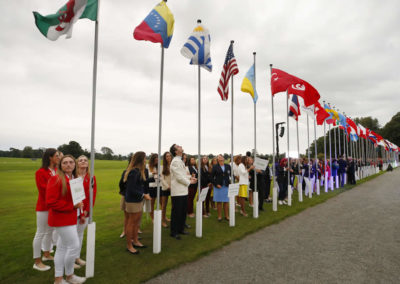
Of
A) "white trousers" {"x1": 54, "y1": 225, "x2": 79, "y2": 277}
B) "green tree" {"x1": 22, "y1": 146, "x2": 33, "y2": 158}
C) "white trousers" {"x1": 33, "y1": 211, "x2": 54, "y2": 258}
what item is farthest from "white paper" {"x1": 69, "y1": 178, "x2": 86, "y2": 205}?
"green tree" {"x1": 22, "y1": 146, "x2": 33, "y2": 158}

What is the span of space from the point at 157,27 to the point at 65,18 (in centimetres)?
194

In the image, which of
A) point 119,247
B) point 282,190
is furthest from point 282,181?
point 119,247

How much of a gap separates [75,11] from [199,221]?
581 cm

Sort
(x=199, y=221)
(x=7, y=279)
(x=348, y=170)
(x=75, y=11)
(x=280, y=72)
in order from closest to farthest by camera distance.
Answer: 1. (x=7, y=279)
2. (x=75, y=11)
3. (x=199, y=221)
4. (x=280, y=72)
5. (x=348, y=170)

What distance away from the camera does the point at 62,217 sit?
3.73 m

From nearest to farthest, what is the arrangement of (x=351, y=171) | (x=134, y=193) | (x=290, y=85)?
(x=134, y=193) < (x=290, y=85) < (x=351, y=171)

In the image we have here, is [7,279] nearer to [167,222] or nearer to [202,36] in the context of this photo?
[167,222]

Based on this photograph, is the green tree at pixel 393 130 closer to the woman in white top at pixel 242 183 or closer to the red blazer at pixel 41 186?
the woman in white top at pixel 242 183

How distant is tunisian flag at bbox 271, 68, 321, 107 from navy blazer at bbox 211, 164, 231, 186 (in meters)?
4.72

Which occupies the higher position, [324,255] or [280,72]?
[280,72]

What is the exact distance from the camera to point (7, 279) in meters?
4.30

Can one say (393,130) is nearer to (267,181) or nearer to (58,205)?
(267,181)

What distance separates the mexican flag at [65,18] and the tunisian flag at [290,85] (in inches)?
319

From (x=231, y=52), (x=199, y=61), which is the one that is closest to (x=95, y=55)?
(x=199, y=61)
